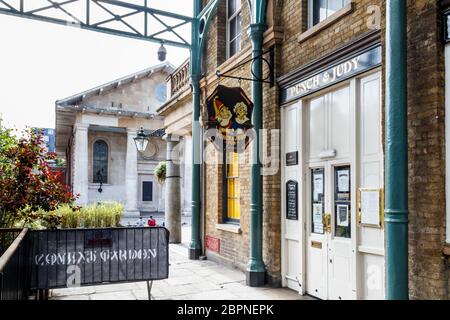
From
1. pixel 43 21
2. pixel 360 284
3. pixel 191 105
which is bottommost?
pixel 360 284

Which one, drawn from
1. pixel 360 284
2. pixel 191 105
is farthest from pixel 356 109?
pixel 191 105

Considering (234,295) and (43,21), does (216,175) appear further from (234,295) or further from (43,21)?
(43,21)

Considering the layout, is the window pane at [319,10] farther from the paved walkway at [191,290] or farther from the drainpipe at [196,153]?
the paved walkway at [191,290]

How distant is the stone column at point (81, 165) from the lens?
1082 inches

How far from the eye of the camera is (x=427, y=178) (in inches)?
163

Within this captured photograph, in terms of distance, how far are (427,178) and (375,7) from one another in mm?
2298

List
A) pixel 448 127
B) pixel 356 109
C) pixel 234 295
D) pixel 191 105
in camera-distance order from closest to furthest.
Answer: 1. pixel 448 127
2. pixel 356 109
3. pixel 234 295
4. pixel 191 105

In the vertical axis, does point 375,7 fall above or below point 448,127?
above

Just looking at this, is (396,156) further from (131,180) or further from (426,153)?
(131,180)

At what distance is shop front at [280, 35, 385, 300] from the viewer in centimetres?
509

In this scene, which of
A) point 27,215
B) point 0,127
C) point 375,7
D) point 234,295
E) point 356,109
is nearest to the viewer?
point 375,7

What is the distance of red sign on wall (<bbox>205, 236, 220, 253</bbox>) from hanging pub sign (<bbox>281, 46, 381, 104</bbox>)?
13.0ft

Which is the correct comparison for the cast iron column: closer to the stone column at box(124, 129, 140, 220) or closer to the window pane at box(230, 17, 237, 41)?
the window pane at box(230, 17, 237, 41)

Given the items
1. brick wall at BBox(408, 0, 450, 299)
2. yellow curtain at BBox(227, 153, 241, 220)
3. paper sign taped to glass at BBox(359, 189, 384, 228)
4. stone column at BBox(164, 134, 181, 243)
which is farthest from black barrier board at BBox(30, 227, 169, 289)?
stone column at BBox(164, 134, 181, 243)
